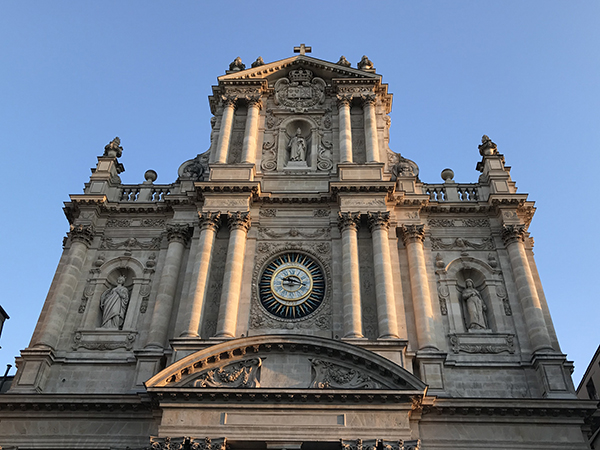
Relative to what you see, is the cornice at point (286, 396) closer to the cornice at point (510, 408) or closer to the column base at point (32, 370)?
the cornice at point (510, 408)

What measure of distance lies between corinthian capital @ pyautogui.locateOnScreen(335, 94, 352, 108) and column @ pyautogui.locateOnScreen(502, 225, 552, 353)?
318 inches

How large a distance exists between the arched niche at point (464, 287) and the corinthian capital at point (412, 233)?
1.35 meters

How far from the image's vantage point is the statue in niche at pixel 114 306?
19641 mm

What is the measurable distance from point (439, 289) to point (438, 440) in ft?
17.7

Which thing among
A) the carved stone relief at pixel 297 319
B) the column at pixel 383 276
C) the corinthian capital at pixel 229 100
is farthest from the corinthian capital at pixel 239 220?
the corinthian capital at pixel 229 100

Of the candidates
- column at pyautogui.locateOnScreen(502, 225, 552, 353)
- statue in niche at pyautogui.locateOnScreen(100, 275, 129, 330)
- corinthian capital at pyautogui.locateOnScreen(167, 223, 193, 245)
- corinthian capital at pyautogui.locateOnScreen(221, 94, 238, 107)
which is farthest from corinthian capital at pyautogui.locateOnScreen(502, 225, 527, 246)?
statue in niche at pyautogui.locateOnScreen(100, 275, 129, 330)

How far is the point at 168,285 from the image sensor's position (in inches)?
782

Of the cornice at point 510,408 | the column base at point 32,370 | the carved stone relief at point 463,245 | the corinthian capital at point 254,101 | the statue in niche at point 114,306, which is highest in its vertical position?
the corinthian capital at point 254,101

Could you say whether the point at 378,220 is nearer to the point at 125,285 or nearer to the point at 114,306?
the point at 125,285

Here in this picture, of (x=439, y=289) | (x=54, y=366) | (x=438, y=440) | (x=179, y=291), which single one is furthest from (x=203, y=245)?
(x=438, y=440)

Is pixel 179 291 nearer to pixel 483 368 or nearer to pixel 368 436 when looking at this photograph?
pixel 368 436

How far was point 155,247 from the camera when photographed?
21500 mm

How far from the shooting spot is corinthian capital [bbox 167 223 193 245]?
21.1 m

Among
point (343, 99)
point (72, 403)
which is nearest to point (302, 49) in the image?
point (343, 99)
